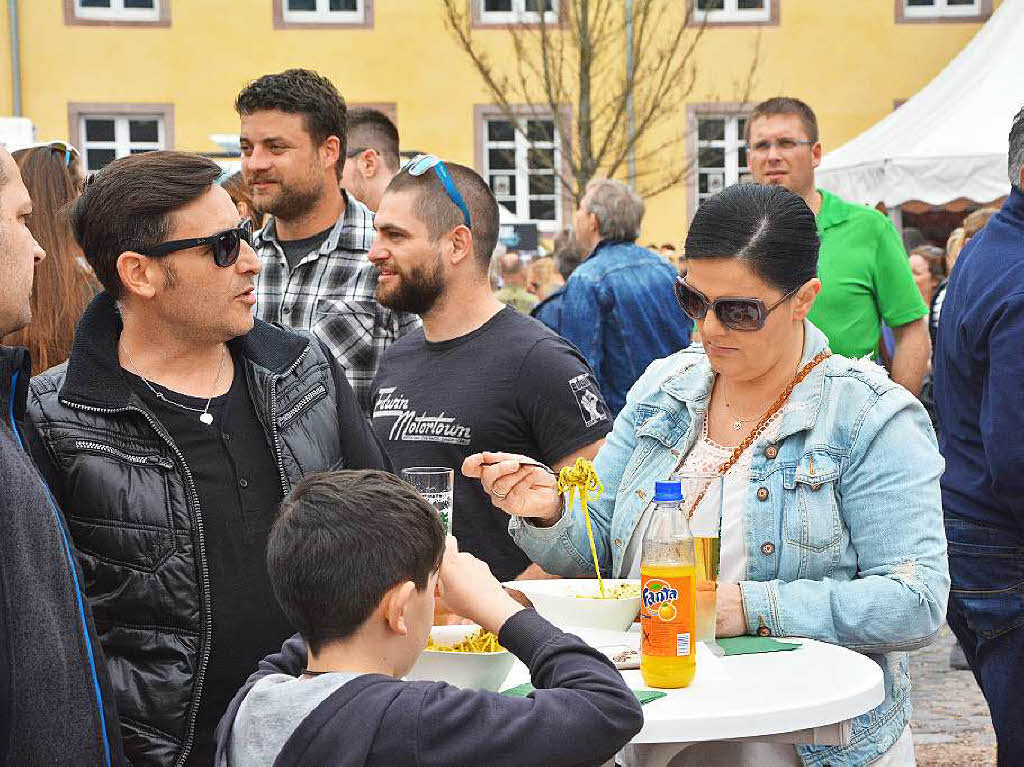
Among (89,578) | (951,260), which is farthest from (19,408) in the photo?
(951,260)

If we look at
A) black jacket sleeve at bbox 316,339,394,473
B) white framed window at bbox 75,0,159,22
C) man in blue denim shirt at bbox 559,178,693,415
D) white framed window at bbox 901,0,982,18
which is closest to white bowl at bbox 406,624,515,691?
black jacket sleeve at bbox 316,339,394,473

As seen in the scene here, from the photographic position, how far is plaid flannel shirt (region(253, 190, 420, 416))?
4738mm

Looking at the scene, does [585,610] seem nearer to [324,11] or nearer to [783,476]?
[783,476]

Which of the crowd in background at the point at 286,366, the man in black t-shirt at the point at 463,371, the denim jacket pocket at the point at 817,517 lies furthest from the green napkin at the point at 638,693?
the man in black t-shirt at the point at 463,371

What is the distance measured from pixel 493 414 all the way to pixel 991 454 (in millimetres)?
1410

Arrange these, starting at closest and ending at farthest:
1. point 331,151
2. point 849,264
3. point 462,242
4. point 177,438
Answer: point 177,438, point 462,242, point 331,151, point 849,264

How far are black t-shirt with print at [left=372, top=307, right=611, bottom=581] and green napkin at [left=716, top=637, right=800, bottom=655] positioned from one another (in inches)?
48.3

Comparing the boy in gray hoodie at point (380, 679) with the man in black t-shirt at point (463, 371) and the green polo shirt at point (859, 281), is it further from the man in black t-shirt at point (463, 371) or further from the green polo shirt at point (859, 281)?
the green polo shirt at point (859, 281)

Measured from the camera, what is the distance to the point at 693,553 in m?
2.50

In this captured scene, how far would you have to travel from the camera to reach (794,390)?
296cm

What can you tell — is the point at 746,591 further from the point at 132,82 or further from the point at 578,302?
the point at 132,82

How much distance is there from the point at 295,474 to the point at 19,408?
62cm

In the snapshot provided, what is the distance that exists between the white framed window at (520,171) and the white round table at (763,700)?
19689mm

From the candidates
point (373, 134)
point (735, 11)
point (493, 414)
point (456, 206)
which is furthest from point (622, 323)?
point (735, 11)
